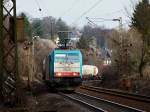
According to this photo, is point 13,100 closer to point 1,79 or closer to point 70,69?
point 1,79

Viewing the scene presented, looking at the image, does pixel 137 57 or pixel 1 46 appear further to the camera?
pixel 137 57

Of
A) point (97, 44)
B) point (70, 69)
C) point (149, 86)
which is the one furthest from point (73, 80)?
point (97, 44)

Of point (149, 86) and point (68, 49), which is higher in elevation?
point (68, 49)

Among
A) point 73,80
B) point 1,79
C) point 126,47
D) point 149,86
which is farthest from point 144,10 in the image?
point 1,79

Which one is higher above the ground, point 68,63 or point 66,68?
point 68,63

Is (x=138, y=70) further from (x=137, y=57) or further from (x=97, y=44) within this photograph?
(x=97, y=44)

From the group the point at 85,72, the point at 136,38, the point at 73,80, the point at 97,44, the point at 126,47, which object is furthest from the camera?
the point at 97,44

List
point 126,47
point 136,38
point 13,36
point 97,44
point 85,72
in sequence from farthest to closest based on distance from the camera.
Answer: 1. point 97,44
2. point 85,72
3. point 136,38
4. point 126,47
5. point 13,36

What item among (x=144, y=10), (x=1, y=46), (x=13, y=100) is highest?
(x=144, y=10)

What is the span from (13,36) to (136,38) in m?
40.1

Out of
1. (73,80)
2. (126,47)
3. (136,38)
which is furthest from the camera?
(136,38)

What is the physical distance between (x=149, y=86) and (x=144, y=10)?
48.2ft

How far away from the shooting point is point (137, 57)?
174 feet

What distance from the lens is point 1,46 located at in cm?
2248
